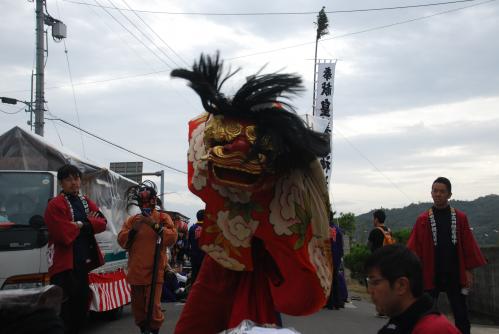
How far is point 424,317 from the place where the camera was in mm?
2699

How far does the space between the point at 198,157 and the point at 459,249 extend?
3.23m

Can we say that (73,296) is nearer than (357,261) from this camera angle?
Yes

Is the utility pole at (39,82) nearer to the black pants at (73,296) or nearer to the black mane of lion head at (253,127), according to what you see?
the black pants at (73,296)

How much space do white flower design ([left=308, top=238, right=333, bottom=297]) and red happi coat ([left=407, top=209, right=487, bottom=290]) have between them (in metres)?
2.22

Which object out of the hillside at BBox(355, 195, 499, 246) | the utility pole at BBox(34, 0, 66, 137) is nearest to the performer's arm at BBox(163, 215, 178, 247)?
the utility pole at BBox(34, 0, 66, 137)

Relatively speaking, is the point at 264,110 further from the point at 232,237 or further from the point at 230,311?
the point at 230,311

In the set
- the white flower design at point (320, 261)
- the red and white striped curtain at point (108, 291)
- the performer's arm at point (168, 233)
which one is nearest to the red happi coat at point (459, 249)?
the white flower design at point (320, 261)

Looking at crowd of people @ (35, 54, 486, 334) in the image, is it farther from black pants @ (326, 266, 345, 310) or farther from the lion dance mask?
black pants @ (326, 266, 345, 310)

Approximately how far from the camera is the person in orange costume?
20.9 feet

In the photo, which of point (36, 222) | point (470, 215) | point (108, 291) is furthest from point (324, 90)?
point (470, 215)

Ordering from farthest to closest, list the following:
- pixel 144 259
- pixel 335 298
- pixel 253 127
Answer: pixel 335 298, pixel 144 259, pixel 253 127

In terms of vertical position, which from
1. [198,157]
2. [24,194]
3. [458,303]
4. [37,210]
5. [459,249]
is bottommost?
[458,303]

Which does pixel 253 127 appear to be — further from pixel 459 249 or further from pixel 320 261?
pixel 459 249

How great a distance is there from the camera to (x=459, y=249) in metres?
5.75
